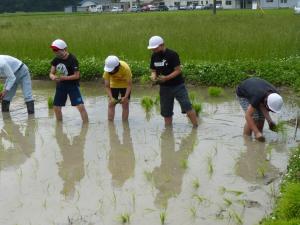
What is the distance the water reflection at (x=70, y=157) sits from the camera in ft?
17.9

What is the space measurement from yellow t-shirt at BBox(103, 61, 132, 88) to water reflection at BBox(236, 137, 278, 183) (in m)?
2.01

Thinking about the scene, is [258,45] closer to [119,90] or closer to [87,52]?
[87,52]

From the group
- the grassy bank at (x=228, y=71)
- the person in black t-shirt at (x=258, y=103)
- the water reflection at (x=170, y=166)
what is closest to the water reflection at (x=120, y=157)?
the water reflection at (x=170, y=166)

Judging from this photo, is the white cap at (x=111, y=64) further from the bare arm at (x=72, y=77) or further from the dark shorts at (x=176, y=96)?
the dark shorts at (x=176, y=96)

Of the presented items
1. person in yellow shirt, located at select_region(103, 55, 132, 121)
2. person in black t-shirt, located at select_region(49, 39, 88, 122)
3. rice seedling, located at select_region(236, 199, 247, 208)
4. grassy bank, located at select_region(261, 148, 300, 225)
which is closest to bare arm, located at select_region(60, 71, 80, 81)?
person in black t-shirt, located at select_region(49, 39, 88, 122)

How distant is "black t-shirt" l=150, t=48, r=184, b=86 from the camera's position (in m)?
7.15

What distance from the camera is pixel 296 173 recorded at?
195 inches

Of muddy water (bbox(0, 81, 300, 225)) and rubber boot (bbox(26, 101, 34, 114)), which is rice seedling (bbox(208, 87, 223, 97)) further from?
rubber boot (bbox(26, 101, 34, 114))

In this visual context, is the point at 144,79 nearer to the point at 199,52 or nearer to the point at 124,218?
the point at 199,52

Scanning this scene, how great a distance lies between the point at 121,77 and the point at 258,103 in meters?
2.23

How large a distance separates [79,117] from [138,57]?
4535 millimetres

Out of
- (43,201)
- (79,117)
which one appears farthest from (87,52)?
(43,201)

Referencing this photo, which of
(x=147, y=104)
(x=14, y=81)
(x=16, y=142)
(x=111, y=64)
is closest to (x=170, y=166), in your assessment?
(x=111, y=64)

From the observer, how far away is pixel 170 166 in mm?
5914
